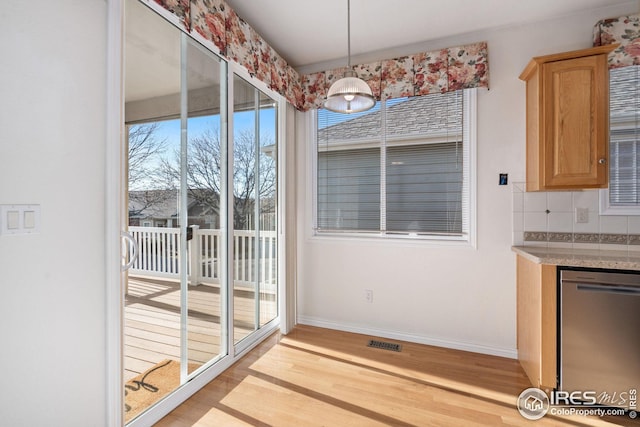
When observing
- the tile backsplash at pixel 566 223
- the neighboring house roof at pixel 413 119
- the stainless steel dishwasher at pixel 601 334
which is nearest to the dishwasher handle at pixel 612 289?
the stainless steel dishwasher at pixel 601 334

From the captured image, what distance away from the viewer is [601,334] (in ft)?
6.21

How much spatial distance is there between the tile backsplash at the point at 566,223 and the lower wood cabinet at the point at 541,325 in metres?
0.41

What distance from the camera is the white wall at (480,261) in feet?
8.38

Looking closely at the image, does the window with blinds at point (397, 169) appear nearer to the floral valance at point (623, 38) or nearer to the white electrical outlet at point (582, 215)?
the white electrical outlet at point (582, 215)

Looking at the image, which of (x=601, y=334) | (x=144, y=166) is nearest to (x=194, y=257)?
(x=144, y=166)

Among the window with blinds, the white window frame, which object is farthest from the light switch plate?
the white window frame

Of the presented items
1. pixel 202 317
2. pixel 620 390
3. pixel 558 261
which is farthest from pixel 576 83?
pixel 202 317

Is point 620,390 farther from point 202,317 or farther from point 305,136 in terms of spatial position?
point 305,136

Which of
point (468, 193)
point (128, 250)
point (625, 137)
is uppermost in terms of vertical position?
point (625, 137)

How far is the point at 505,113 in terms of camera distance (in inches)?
102

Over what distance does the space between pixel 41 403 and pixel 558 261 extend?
9.23ft

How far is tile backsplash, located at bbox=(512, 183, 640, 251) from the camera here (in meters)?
2.31

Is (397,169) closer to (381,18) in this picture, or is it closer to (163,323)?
(381,18)

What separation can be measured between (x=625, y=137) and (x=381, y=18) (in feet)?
6.94
